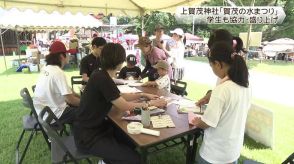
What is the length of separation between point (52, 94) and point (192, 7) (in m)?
4.35

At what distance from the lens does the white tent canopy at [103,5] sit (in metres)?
4.90

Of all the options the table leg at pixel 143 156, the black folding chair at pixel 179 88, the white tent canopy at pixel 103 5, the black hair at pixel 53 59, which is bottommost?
the table leg at pixel 143 156

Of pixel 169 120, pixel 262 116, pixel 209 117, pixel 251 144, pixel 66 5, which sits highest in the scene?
pixel 66 5

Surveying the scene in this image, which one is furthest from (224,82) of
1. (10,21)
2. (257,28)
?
(257,28)

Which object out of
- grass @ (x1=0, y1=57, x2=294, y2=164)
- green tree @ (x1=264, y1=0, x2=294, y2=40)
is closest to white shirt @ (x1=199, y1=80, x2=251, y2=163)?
grass @ (x1=0, y1=57, x2=294, y2=164)

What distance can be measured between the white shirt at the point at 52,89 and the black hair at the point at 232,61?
1.80 metres

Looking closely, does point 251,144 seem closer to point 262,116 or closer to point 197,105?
point 262,116

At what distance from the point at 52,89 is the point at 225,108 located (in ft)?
6.56

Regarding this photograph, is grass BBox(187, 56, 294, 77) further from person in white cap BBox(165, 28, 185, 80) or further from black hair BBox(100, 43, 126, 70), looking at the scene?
black hair BBox(100, 43, 126, 70)

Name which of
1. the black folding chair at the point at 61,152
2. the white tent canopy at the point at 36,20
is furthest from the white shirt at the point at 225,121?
the white tent canopy at the point at 36,20

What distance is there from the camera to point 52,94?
9.34 feet

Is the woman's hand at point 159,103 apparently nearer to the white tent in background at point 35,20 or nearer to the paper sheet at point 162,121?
the paper sheet at point 162,121

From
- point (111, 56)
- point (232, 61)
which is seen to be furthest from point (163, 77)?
point (232, 61)

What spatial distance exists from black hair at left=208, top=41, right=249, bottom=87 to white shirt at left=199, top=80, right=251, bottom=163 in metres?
0.05
